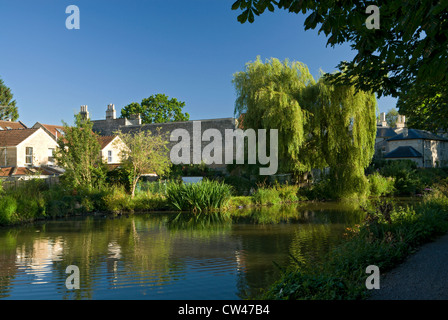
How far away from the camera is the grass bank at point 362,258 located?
529 cm

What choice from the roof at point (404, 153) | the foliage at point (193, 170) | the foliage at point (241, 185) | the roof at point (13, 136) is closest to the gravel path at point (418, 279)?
the foliage at point (241, 185)

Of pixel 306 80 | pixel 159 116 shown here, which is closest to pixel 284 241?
pixel 306 80

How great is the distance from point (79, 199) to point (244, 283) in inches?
649

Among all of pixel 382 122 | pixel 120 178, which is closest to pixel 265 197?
pixel 120 178

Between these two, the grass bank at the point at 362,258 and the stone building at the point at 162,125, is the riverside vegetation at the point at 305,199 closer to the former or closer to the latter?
the grass bank at the point at 362,258

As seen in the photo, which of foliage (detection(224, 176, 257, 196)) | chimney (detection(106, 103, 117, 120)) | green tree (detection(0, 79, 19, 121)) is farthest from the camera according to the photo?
green tree (detection(0, 79, 19, 121))

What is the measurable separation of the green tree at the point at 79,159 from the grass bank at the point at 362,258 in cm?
1811

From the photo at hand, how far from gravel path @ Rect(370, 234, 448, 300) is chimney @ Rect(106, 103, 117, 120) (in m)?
46.3

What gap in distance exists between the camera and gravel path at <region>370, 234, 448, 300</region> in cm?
520

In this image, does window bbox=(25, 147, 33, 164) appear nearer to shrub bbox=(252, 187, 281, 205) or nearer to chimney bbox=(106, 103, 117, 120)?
chimney bbox=(106, 103, 117, 120)

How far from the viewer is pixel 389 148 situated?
5325 cm

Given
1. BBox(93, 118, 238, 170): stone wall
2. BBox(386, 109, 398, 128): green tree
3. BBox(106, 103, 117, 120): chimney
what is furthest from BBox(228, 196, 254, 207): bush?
BBox(386, 109, 398, 128): green tree

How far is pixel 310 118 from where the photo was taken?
24750 millimetres

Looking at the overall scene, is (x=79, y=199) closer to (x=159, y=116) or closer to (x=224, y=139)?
(x=224, y=139)
